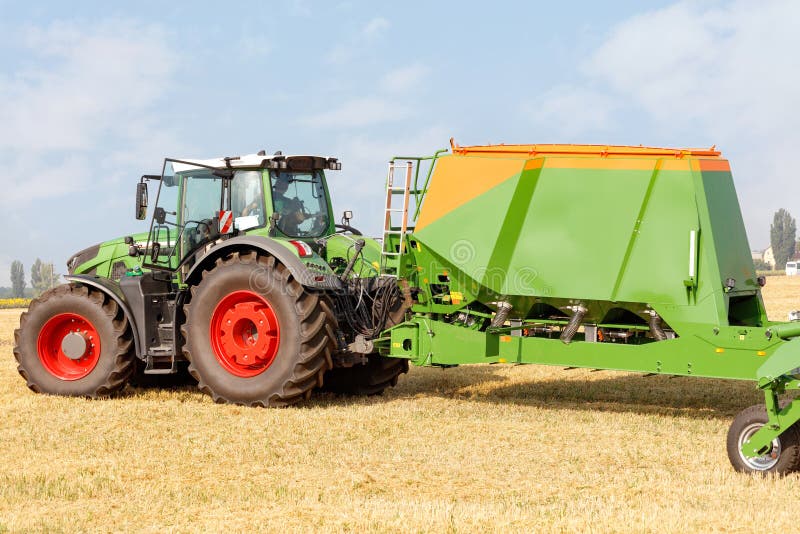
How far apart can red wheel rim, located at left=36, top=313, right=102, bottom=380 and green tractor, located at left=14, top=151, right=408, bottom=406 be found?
15mm

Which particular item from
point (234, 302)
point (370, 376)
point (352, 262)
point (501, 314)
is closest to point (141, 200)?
point (234, 302)

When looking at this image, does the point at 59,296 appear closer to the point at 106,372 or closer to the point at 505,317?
the point at 106,372

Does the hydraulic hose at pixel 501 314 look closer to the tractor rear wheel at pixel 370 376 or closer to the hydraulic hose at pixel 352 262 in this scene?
the hydraulic hose at pixel 352 262

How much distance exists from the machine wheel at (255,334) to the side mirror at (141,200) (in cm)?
93

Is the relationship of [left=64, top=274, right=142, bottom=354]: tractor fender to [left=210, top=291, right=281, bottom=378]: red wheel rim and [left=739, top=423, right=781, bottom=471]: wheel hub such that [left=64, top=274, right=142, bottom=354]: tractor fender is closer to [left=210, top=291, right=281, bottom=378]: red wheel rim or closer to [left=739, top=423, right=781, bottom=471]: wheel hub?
[left=210, top=291, right=281, bottom=378]: red wheel rim

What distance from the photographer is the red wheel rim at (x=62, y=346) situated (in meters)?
10.2

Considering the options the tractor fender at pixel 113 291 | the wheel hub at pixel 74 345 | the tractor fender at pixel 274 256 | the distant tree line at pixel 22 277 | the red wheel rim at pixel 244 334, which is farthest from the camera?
the distant tree line at pixel 22 277

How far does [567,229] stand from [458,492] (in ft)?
10.4

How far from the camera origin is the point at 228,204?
10.1 metres

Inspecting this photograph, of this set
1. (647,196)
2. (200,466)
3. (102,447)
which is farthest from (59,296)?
(647,196)

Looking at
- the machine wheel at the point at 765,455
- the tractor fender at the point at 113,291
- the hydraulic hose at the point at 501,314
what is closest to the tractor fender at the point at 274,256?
the tractor fender at the point at 113,291

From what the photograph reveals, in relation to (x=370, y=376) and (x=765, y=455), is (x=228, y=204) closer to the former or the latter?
(x=370, y=376)

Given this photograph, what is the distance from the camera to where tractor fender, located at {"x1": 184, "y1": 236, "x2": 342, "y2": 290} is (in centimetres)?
910

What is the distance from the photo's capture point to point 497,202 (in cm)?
876
